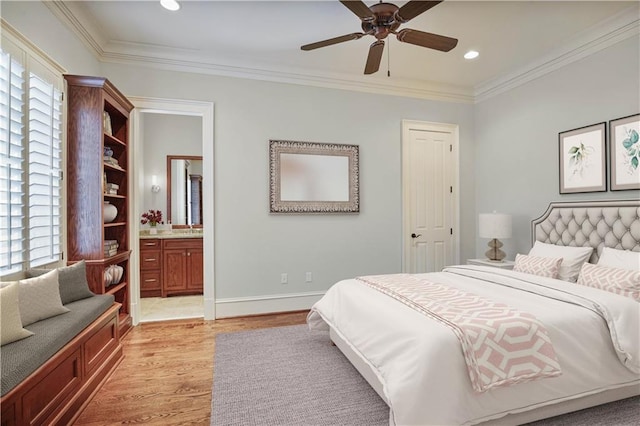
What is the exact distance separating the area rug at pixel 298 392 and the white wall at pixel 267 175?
43.2 inches

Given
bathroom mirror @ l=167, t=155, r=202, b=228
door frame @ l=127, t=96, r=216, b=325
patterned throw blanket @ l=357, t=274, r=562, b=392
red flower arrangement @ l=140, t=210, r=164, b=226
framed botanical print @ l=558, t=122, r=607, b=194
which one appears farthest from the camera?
bathroom mirror @ l=167, t=155, r=202, b=228

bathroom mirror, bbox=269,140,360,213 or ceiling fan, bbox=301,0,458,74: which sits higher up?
ceiling fan, bbox=301,0,458,74

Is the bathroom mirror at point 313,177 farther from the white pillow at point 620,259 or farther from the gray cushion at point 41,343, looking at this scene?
the white pillow at point 620,259

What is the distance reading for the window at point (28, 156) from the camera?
74.6 inches

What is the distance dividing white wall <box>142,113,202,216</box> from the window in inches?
98.6

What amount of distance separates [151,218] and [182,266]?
958mm

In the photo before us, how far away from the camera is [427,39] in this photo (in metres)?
2.36

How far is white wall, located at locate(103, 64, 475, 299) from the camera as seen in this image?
3.63 m

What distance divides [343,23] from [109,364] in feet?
11.4

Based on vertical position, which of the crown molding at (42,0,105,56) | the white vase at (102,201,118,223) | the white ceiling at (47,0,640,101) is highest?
the white ceiling at (47,0,640,101)

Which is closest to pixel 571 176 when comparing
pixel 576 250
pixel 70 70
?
pixel 576 250

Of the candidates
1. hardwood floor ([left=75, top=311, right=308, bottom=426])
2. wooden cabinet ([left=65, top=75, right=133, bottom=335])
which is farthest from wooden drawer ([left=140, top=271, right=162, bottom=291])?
wooden cabinet ([left=65, top=75, right=133, bottom=335])

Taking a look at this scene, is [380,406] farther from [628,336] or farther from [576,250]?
[576,250]

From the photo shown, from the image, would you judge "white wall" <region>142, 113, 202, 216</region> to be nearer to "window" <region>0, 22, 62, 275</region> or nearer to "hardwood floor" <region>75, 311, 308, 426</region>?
"hardwood floor" <region>75, 311, 308, 426</region>
